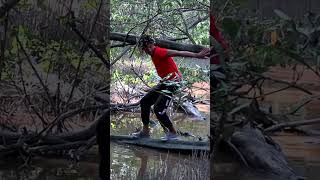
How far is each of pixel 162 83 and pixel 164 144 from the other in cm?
41

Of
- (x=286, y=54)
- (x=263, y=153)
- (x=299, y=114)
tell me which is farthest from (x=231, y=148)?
(x=286, y=54)

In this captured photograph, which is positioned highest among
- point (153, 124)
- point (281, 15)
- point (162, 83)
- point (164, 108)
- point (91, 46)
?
point (281, 15)

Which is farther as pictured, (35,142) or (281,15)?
(35,142)

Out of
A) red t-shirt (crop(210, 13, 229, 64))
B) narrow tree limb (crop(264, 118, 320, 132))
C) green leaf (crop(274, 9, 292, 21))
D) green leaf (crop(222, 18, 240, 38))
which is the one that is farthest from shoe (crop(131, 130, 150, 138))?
green leaf (crop(274, 9, 292, 21))

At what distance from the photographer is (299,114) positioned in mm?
3566

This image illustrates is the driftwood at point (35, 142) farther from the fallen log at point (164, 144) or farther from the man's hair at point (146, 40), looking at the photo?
the man's hair at point (146, 40)

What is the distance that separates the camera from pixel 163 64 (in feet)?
12.3

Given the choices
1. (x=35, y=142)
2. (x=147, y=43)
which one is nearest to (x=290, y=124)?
(x=147, y=43)

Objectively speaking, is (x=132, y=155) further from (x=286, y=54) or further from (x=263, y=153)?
(x=286, y=54)

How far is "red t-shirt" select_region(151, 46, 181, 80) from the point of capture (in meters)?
3.75

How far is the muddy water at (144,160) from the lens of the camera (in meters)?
3.76

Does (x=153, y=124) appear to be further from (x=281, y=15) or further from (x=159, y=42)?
(x=281, y=15)

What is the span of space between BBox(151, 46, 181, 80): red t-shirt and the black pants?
0.26ft

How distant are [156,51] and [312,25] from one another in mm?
1069
